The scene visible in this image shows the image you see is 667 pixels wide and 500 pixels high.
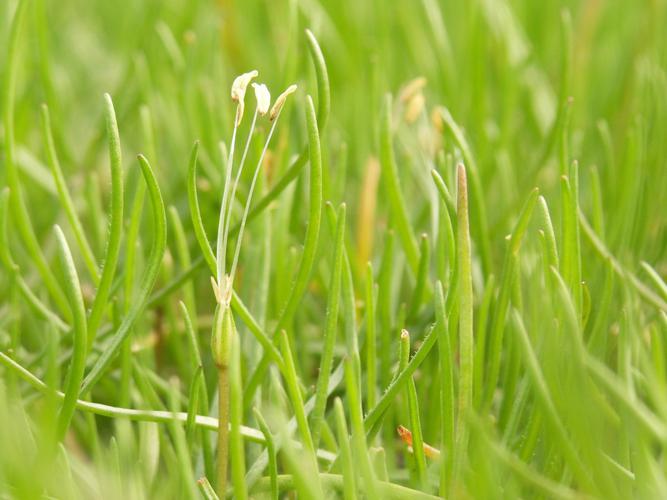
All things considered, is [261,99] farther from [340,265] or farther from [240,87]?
[340,265]

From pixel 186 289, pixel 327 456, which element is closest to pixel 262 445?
pixel 327 456

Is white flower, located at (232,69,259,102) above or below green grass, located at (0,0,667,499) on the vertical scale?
above

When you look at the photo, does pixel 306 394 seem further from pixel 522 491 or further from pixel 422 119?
pixel 422 119

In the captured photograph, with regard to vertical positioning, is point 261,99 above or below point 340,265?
above

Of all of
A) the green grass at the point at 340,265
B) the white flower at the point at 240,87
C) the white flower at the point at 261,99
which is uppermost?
the white flower at the point at 240,87

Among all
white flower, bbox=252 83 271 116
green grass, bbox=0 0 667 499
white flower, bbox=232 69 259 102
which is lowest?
green grass, bbox=0 0 667 499

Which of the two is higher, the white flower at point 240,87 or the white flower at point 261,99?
the white flower at point 240,87

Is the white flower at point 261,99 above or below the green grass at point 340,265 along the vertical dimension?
above

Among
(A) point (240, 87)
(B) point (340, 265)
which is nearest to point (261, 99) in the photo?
(A) point (240, 87)
